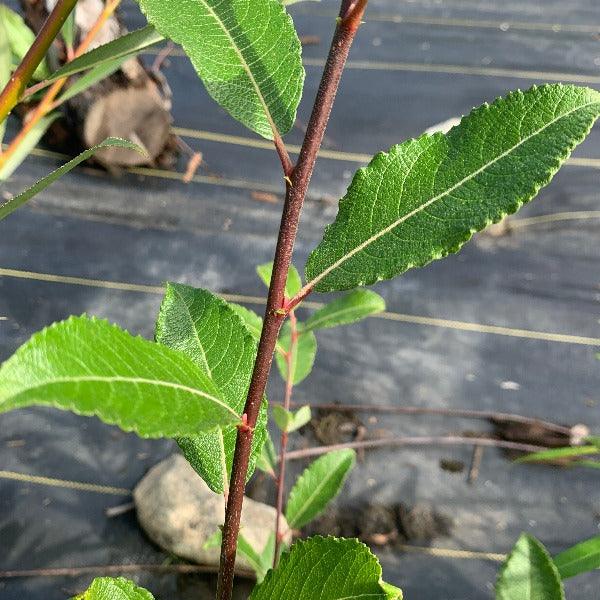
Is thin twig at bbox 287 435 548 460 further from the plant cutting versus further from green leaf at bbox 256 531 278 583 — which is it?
the plant cutting

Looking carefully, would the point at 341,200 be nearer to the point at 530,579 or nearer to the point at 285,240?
the point at 285,240

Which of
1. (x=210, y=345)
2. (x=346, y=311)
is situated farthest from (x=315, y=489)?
(x=210, y=345)

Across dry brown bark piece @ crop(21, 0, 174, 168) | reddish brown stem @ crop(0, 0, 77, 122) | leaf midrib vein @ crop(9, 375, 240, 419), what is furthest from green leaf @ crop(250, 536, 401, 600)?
dry brown bark piece @ crop(21, 0, 174, 168)

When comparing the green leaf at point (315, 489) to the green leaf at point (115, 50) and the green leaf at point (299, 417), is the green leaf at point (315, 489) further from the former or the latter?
the green leaf at point (115, 50)

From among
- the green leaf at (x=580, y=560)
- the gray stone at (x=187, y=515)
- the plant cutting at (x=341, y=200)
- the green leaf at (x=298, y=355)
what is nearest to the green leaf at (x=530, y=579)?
the plant cutting at (x=341, y=200)

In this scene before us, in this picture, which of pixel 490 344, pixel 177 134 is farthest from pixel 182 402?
pixel 177 134

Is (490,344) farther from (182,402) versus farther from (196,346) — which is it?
(182,402)
